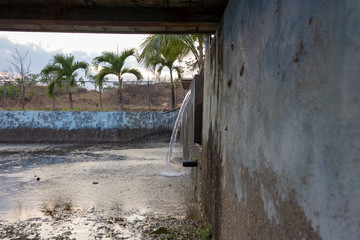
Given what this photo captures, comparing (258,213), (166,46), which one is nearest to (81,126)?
(166,46)

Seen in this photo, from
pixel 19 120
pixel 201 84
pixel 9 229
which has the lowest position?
pixel 9 229

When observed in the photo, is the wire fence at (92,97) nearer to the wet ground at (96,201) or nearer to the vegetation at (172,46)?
the vegetation at (172,46)

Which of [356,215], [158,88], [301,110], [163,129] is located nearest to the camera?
[356,215]

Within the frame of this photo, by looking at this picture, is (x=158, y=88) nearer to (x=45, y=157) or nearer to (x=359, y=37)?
(x=45, y=157)

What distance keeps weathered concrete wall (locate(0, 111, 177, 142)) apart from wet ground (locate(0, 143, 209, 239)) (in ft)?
16.9

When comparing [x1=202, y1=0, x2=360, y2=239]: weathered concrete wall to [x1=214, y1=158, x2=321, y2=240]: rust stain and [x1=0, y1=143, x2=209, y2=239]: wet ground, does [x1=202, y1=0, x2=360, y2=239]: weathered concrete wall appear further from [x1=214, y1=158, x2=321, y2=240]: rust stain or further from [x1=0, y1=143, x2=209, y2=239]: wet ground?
[x1=0, y1=143, x2=209, y2=239]: wet ground

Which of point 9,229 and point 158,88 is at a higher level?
point 158,88

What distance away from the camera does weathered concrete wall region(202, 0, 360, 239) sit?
2.87 ft

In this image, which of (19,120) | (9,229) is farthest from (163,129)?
(9,229)

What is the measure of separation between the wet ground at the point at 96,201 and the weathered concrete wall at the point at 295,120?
1.81 metres

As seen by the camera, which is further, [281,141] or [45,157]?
[45,157]

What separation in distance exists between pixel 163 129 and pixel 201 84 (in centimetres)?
847

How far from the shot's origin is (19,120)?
13609mm

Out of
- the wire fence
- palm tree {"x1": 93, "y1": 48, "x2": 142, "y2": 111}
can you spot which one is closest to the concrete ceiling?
palm tree {"x1": 93, "y1": 48, "x2": 142, "y2": 111}
